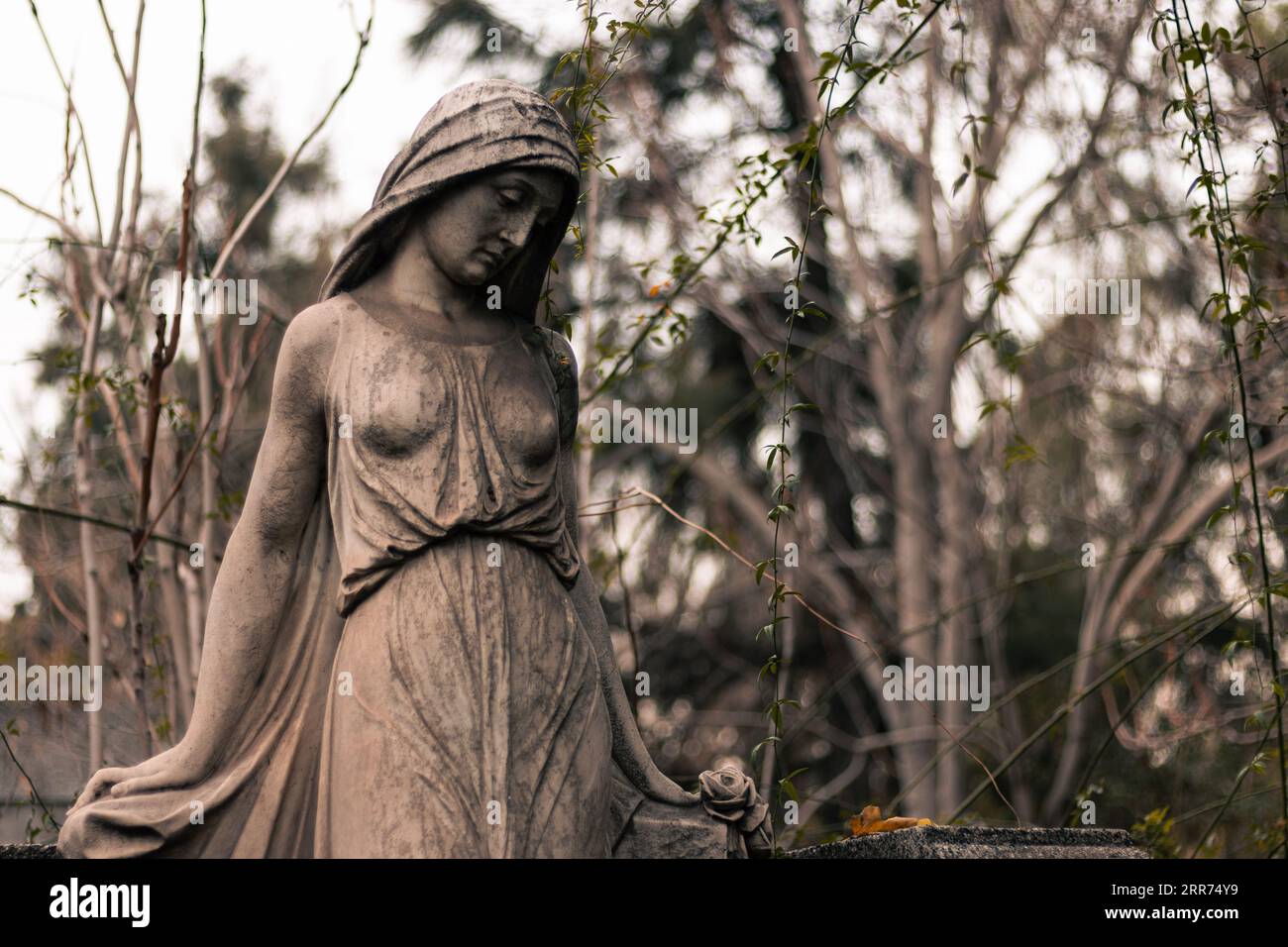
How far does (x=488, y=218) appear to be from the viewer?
4.28m

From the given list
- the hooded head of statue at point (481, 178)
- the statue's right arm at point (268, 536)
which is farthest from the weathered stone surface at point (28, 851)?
the hooded head of statue at point (481, 178)

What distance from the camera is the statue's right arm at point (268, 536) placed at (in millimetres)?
4188

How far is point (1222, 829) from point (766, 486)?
6147 millimetres

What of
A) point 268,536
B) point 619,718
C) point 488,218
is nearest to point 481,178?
point 488,218

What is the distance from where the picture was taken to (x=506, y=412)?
14.0ft

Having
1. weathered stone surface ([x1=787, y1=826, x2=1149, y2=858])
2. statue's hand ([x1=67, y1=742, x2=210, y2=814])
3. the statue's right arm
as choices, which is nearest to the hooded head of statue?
the statue's right arm

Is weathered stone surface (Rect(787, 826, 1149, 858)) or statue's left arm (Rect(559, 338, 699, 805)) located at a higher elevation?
statue's left arm (Rect(559, 338, 699, 805))

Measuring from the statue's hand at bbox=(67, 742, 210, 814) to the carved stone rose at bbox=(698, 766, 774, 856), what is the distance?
1283mm

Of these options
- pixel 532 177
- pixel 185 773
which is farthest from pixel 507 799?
pixel 532 177

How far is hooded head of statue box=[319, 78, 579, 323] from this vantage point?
4.21 meters

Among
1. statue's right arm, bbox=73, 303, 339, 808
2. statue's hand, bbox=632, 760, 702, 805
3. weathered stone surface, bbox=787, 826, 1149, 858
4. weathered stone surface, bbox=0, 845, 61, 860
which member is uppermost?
statue's right arm, bbox=73, 303, 339, 808

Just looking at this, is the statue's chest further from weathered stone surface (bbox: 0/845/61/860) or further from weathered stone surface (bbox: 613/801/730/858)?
weathered stone surface (bbox: 0/845/61/860)
